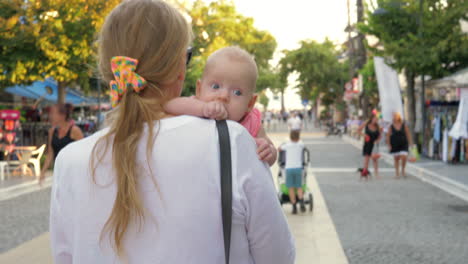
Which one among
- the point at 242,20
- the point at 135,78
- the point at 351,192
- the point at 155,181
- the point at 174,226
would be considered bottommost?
the point at 351,192

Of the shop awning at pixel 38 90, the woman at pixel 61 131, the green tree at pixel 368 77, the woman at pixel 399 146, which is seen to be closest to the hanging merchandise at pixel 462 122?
the woman at pixel 399 146

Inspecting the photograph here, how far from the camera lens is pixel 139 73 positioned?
1.86 meters

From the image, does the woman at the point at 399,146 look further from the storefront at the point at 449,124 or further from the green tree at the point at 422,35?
the green tree at the point at 422,35

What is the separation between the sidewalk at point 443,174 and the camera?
13232 millimetres

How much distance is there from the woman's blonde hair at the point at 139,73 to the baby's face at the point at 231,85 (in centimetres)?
37

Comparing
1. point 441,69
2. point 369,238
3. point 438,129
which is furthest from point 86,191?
point 441,69

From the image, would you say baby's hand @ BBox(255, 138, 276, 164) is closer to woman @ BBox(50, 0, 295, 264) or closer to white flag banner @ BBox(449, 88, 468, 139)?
woman @ BBox(50, 0, 295, 264)

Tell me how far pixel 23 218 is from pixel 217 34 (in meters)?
28.0

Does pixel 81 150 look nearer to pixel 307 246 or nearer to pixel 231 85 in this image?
pixel 231 85

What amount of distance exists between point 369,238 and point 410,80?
58.3 ft

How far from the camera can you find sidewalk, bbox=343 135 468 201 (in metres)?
13.2

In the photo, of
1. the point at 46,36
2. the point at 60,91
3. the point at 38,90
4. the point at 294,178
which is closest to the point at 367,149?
the point at 294,178

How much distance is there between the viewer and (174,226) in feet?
5.78

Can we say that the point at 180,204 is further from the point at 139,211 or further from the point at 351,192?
the point at 351,192
